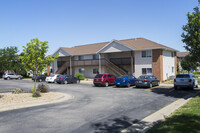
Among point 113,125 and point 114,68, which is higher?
point 114,68

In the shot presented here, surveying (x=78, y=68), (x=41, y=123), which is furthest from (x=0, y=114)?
(x=78, y=68)

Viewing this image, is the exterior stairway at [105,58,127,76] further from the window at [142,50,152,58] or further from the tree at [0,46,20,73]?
the tree at [0,46,20,73]

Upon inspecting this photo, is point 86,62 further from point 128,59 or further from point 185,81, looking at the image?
point 185,81

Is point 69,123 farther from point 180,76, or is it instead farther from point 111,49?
point 111,49

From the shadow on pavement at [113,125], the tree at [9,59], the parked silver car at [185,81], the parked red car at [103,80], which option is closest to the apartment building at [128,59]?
the parked red car at [103,80]

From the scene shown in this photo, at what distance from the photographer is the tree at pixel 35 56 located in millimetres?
14141

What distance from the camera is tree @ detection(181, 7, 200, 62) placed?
1364 centimetres

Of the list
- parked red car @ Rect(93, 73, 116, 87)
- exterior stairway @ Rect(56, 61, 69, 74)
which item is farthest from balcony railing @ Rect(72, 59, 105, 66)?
parked red car @ Rect(93, 73, 116, 87)

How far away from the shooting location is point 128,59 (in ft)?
102

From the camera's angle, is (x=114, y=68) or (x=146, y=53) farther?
(x=114, y=68)

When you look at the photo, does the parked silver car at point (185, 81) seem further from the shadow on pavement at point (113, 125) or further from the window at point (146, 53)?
the shadow on pavement at point (113, 125)

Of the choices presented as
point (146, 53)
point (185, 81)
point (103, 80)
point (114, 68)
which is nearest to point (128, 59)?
point (114, 68)

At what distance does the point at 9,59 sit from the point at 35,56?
39.4 m

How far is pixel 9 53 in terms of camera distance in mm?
48594
